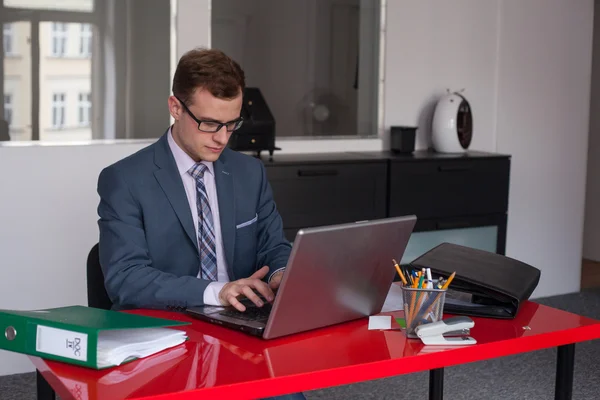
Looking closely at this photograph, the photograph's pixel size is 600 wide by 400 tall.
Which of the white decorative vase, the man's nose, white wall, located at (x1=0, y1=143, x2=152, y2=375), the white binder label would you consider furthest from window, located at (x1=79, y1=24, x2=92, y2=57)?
the white binder label

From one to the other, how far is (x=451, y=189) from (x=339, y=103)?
77 cm

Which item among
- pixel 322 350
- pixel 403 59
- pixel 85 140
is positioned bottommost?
pixel 322 350

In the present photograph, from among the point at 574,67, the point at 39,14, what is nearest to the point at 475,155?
the point at 574,67

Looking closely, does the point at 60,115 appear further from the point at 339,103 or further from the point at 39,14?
the point at 339,103

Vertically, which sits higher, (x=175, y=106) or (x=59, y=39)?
(x=59, y=39)

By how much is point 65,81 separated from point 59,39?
0.62ft

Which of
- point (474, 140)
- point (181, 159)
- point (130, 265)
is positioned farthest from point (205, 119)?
point (474, 140)

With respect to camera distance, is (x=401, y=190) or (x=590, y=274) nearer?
(x=401, y=190)

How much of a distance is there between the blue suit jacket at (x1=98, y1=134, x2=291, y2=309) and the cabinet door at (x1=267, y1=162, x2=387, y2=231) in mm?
1351

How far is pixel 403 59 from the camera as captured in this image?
4797mm

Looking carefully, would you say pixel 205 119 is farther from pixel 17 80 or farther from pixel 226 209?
pixel 17 80

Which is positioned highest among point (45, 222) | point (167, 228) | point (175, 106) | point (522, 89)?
point (522, 89)

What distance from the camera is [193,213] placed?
96.7 inches

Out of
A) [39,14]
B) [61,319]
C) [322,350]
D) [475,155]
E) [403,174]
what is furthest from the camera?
[475,155]
